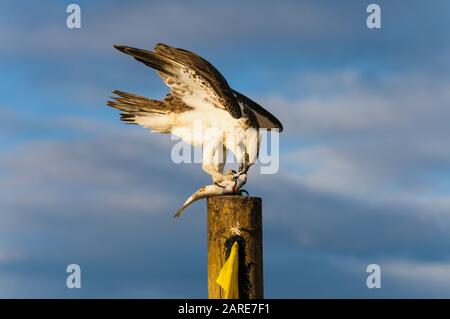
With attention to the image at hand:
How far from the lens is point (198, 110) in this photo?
36.3ft

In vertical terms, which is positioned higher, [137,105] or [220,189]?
[137,105]

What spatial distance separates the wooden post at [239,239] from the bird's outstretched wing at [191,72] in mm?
1328

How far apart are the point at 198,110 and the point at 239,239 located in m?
1.98

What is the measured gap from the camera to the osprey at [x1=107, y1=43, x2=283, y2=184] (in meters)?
10.7

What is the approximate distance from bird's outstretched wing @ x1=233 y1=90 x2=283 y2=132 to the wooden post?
1852 mm

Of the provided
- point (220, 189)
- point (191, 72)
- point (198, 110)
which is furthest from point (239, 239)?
point (191, 72)

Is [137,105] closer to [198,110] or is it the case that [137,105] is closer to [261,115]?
[198,110]

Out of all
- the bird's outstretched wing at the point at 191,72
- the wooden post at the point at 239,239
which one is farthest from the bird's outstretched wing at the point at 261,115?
the wooden post at the point at 239,239

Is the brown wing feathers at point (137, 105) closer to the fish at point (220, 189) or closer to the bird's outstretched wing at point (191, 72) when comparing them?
the bird's outstretched wing at point (191, 72)

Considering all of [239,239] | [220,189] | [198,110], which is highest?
[198,110]

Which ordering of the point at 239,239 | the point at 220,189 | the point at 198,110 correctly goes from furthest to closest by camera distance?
1. the point at 198,110
2. the point at 220,189
3. the point at 239,239

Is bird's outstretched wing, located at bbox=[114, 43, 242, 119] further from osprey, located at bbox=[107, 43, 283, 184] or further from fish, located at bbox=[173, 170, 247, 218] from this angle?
fish, located at bbox=[173, 170, 247, 218]

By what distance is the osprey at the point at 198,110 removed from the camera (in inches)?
423
